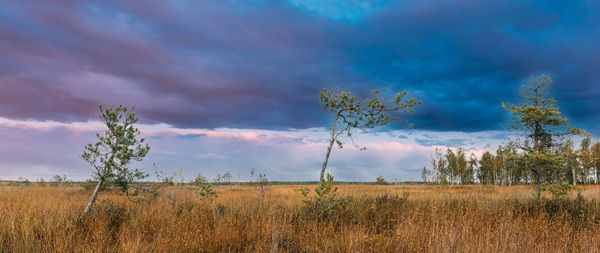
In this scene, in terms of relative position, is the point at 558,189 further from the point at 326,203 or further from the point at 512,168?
the point at 512,168

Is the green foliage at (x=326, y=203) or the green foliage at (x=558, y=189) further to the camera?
the green foliage at (x=558, y=189)

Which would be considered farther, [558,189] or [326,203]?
[558,189]

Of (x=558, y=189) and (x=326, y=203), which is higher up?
(x=558, y=189)

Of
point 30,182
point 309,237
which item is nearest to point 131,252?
point 309,237

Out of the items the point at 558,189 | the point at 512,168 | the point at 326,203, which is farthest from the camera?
the point at 512,168

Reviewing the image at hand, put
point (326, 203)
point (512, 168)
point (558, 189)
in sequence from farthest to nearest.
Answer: point (512, 168) < point (558, 189) < point (326, 203)

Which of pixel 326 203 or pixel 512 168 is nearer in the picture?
pixel 326 203

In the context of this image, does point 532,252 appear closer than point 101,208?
Yes

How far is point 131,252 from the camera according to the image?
442 cm

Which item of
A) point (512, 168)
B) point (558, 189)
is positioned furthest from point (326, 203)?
point (512, 168)

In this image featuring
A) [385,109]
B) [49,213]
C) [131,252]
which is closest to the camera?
[131,252]

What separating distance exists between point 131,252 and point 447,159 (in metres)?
76.1

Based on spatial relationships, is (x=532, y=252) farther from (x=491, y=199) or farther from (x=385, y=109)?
(x=491, y=199)

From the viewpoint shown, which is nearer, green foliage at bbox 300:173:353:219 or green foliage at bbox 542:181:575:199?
green foliage at bbox 300:173:353:219
